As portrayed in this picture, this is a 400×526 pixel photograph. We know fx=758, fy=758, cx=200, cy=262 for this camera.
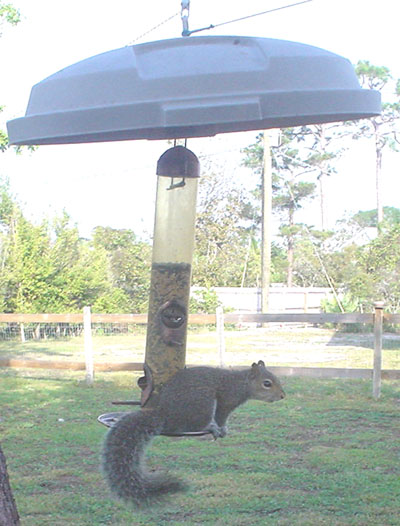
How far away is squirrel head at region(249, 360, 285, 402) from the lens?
243cm

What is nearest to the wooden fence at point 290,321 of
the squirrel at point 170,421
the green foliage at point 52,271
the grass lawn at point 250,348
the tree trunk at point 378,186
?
the grass lawn at point 250,348

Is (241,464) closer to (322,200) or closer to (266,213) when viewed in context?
(266,213)

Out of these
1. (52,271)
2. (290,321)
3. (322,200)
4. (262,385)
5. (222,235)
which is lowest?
(262,385)

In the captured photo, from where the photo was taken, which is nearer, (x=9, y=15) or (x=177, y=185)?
(x=177, y=185)

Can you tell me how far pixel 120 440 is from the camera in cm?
204

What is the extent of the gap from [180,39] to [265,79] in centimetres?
31

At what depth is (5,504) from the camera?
104 inches

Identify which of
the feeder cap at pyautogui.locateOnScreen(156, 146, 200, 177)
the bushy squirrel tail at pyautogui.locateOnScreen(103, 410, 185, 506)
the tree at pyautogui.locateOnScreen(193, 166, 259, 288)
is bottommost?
the bushy squirrel tail at pyautogui.locateOnScreen(103, 410, 185, 506)

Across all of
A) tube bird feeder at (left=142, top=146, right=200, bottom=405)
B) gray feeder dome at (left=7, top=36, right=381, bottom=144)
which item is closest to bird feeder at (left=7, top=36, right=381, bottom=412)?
gray feeder dome at (left=7, top=36, right=381, bottom=144)

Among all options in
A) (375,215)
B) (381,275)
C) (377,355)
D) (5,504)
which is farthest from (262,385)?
(375,215)

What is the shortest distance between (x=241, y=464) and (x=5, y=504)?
284 cm

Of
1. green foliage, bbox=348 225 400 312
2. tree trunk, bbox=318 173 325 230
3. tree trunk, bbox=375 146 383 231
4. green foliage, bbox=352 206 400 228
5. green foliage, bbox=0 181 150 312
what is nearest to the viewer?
green foliage, bbox=0 181 150 312

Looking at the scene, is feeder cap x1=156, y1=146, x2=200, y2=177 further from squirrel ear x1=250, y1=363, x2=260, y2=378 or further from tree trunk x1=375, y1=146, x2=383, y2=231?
tree trunk x1=375, y1=146, x2=383, y2=231

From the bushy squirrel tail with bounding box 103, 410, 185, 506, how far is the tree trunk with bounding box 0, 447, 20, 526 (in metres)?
0.75
